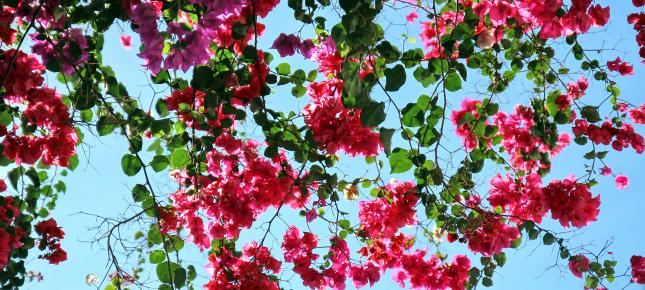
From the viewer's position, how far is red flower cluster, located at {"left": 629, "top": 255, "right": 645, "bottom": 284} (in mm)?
2676

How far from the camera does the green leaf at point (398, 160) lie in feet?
7.08

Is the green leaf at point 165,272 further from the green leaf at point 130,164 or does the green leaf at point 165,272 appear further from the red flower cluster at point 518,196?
the red flower cluster at point 518,196

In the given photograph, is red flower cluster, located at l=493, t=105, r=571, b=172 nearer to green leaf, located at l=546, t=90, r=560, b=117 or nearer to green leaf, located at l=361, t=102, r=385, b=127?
green leaf, located at l=546, t=90, r=560, b=117

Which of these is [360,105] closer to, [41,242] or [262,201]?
[262,201]

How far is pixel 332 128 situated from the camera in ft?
6.66

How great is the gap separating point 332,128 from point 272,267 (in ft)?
2.31

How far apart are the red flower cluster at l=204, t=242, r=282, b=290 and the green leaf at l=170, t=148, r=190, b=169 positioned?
0.43 m

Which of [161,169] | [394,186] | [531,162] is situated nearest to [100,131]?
[161,169]

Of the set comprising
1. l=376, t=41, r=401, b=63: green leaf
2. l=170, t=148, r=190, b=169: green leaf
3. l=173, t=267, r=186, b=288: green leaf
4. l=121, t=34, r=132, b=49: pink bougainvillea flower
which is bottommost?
l=173, t=267, r=186, b=288: green leaf

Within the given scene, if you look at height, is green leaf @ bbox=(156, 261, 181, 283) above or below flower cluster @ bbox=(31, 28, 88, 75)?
below

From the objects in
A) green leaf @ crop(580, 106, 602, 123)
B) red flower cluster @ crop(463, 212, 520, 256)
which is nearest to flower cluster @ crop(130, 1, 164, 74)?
red flower cluster @ crop(463, 212, 520, 256)

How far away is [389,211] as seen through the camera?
8.08 feet

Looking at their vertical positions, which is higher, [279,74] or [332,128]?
[279,74]

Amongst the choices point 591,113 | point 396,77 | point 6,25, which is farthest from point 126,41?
point 591,113
